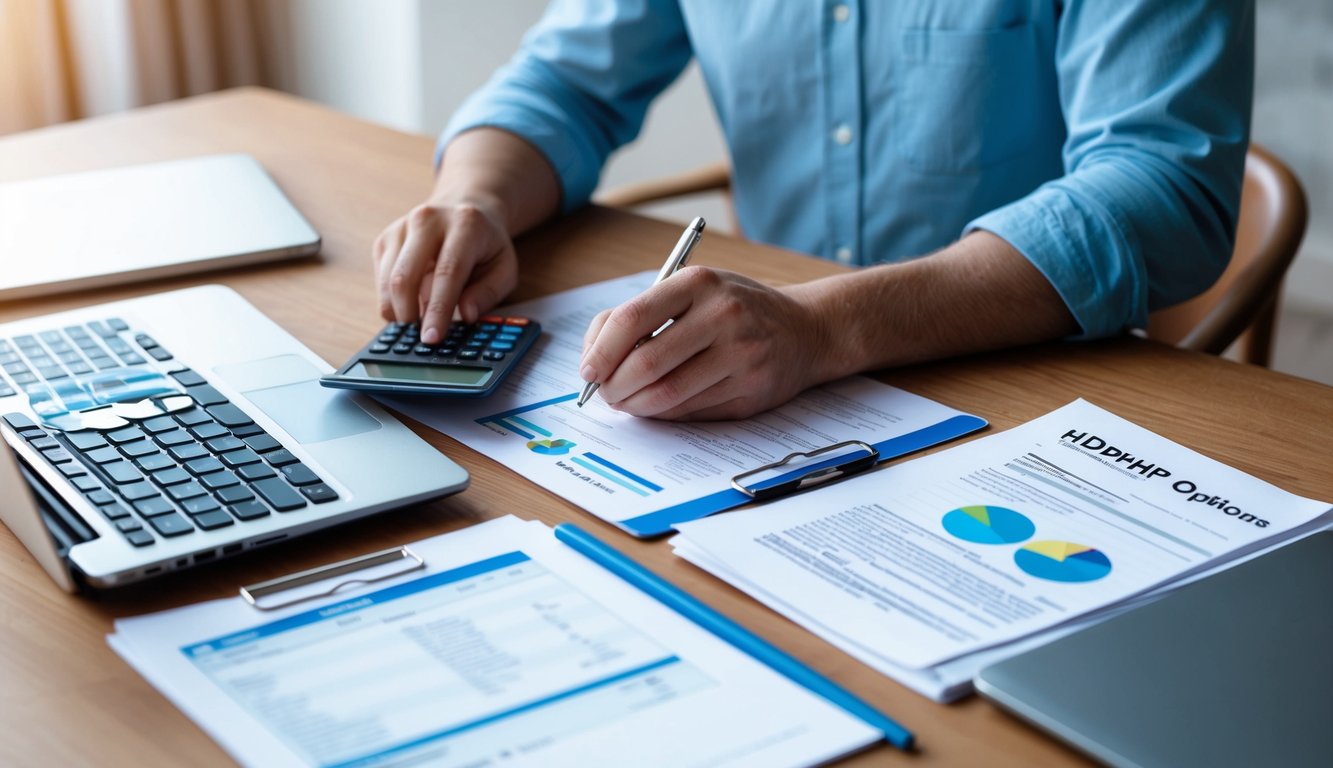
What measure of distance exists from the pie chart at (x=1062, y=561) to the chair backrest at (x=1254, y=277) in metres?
0.61

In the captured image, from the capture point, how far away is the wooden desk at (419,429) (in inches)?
22.6

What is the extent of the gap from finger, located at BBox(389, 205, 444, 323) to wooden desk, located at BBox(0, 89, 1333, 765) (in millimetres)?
50

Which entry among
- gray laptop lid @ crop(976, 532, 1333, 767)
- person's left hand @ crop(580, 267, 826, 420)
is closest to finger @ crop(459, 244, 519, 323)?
person's left hand @ crop(580, 267, 826, 420)

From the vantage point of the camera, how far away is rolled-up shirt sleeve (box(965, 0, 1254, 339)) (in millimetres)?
1018

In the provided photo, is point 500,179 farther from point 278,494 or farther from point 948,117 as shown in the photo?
point 278,494

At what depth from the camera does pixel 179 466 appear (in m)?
0.74

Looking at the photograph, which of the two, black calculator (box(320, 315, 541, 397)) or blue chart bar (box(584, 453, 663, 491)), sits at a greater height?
black calculator (box(320, 315, 541, 397))

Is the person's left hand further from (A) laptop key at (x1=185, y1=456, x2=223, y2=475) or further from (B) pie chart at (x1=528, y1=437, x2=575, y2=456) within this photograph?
(A) laptop key at (x1=185, y1=456, x2=223, y2=475)

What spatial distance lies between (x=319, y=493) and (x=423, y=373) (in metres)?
0.19

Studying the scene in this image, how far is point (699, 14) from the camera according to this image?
1.47 meters

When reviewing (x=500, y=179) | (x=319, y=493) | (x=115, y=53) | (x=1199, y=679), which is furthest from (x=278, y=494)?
Answer: (x=115, y=53)

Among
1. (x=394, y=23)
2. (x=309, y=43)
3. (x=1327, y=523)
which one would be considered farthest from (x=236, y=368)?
(x=309, y=43)

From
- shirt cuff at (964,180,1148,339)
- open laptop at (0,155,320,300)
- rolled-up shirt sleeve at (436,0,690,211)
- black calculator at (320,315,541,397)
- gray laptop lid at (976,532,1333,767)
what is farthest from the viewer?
rolled-up shirt sleeve at (436,0,690,211)

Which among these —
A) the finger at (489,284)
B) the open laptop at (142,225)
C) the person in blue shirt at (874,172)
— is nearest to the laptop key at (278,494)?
the person in blue shirt at (874,172)
